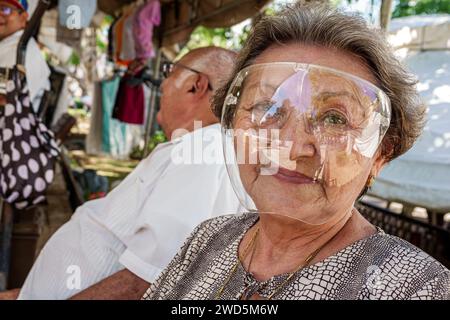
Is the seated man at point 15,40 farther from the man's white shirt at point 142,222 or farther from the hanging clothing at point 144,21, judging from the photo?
the hanging clothing at point 144,21

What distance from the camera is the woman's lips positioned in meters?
1.17

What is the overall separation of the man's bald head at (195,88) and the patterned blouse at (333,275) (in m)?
1.06

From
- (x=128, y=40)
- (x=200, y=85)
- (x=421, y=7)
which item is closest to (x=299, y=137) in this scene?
(x=200, y=85)

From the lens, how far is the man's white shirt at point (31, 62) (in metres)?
3.47

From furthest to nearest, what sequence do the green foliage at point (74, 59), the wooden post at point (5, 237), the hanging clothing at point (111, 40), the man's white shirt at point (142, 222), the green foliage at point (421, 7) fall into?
the green foliage at point (421, 7), the green foliage at point (74, 59), the hanging clothing at point (111, 40), the wooden post at point (5, 237), the man's white shirt at point (142, 222)

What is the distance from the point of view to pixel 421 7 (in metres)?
13.3

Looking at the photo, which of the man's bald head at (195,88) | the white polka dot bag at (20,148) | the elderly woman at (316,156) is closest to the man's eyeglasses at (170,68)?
the man's bald head at (195,88)

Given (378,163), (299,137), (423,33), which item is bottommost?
(378,163)

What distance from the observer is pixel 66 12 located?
308cm

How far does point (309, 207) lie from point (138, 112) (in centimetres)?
566

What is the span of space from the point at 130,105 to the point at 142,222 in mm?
4716

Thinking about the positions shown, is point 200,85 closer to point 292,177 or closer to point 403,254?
point 292,177
